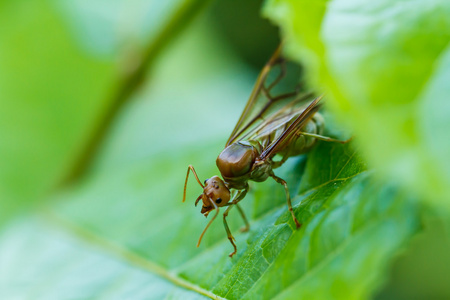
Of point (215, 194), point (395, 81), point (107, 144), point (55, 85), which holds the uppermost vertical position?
point (55, 85)

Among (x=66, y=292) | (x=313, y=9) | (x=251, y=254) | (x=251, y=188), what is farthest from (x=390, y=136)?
(x=66, y=292)

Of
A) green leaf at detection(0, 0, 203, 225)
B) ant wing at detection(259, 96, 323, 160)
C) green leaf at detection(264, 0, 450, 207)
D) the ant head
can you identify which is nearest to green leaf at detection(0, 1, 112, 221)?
green leaf at detection(0, 0, 203, 225)

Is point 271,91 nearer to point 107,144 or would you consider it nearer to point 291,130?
point 291,130

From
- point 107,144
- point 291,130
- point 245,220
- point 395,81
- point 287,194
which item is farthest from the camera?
point 107,144

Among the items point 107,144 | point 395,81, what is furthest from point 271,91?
point 107,144

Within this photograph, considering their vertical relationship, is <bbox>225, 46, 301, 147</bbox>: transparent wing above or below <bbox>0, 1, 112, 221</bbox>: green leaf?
below

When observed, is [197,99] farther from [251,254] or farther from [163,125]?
[251,254]

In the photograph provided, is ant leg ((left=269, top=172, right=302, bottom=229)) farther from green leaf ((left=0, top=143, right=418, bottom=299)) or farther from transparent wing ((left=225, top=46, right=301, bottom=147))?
transparent wing ((left=225, top=46, right=301, bottom=147))
